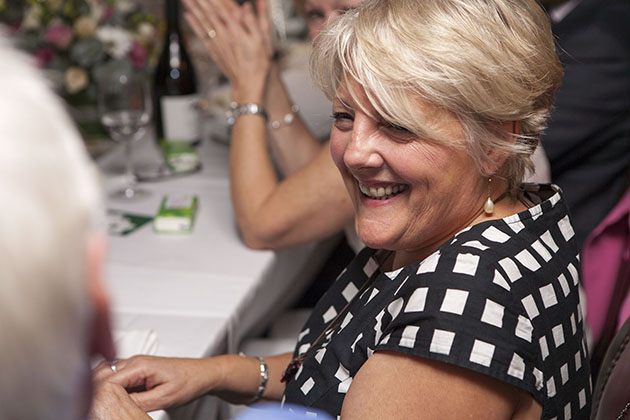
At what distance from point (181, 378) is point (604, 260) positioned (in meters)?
1.19

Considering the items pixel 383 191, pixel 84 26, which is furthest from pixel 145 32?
pixel 383 191

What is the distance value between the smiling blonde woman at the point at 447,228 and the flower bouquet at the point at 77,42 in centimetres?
124

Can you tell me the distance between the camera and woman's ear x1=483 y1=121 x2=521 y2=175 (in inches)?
34.9

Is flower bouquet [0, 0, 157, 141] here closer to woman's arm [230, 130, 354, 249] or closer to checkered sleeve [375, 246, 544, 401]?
woman's arm [230, 130, 354, 249]

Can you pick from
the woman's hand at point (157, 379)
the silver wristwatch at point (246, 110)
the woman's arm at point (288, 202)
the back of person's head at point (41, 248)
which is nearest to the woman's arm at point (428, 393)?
the woman's hand at point (157, 379)

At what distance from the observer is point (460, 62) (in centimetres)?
81

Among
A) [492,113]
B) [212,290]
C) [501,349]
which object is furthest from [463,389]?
[212,290]

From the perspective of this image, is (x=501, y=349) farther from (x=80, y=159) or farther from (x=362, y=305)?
(x=80, y=159)

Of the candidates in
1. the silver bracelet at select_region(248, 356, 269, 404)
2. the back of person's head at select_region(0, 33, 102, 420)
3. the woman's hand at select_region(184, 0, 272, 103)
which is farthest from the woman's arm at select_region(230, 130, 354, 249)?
the back of person's head at select_region(0, 33, 102, 420)

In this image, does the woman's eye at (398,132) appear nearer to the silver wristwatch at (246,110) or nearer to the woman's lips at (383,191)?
the woman's lips at (383,191)

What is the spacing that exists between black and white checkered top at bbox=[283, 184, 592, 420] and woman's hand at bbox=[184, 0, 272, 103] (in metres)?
0.85

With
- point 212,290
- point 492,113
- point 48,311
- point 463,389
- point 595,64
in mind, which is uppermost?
point 48,311

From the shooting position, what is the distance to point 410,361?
77 centimetres

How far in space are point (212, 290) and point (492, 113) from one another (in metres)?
0.67
